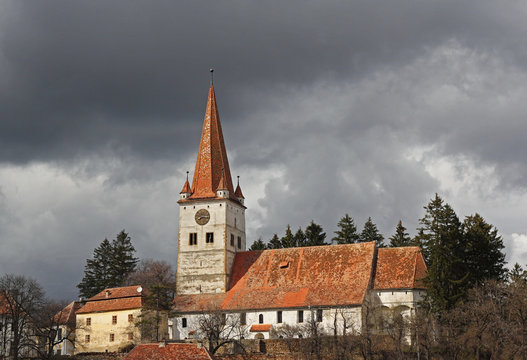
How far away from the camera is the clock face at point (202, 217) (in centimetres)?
8531

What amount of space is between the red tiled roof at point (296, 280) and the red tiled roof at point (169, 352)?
16305mm

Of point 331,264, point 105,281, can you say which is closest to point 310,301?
point 331,264

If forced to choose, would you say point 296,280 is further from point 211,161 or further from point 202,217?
point 211,161

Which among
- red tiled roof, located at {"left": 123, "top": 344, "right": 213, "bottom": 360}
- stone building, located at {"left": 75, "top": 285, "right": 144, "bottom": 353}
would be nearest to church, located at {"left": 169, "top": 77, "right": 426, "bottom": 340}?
stone building, located at {"left": 75, "top": 285, "right": 144, "bottom": 353}

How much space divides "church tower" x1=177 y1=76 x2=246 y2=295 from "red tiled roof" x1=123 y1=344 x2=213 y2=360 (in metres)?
19.9

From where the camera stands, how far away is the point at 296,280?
79.9 m

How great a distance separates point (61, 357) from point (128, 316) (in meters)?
10.7

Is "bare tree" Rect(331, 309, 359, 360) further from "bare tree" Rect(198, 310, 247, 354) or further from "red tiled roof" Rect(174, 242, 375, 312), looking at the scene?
"bare tree" Rect(198, 310, 247, 354)

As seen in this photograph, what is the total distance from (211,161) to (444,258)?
3193 cm

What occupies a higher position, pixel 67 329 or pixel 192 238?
pixel 192 238

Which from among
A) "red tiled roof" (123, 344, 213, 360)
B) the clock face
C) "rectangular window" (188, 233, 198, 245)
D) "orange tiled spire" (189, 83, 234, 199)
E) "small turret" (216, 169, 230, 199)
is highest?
"orange tiled spire" (189, 83, 234, 199)

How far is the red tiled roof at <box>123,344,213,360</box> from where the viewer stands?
202ft

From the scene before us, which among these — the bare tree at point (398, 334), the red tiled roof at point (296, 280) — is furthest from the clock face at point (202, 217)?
the bare tree at point (398, 334)

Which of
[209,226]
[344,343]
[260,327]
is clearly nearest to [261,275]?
[260,327]
